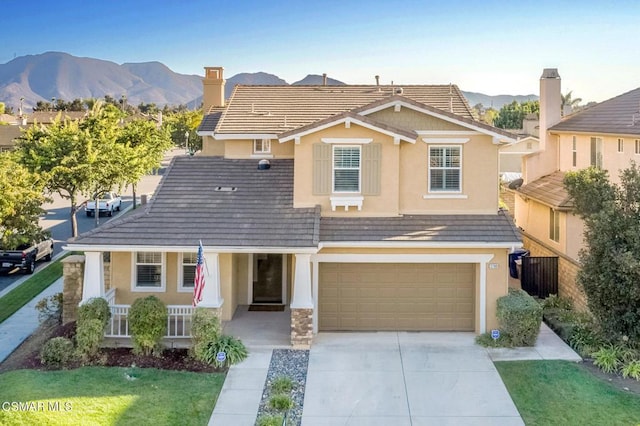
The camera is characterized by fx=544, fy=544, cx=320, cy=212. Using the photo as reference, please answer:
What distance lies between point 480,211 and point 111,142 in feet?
64.9

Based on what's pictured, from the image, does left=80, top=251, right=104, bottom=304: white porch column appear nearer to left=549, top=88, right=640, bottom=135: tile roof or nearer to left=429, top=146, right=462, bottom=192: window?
left=429, top=146, right=462, bottom=192: window

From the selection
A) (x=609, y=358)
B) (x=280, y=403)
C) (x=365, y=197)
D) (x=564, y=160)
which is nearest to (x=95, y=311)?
(x=280, y=403)

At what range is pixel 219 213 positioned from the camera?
53.4 ft

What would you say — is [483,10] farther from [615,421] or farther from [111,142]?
[111,142]

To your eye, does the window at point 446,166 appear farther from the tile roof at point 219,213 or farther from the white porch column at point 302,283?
the white porch column at point 302,283

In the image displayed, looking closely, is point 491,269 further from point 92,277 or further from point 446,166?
point 92,277

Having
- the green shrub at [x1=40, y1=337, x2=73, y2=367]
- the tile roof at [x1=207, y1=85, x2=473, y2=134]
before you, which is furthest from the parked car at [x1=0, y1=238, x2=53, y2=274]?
the green shrub at [x1=40, y1=337, x2=73, y2=367]

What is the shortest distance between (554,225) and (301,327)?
13.2 metres

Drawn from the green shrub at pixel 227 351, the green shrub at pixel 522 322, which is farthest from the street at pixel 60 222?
the green shrub at pixel 522 322

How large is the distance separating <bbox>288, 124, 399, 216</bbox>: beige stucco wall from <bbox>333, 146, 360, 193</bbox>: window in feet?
1.31

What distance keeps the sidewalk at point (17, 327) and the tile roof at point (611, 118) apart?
849 inches

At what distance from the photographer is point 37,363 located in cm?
1354

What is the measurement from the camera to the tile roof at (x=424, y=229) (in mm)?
15633

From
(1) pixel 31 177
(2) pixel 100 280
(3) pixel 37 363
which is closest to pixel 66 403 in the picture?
(3) pixel 37 363
